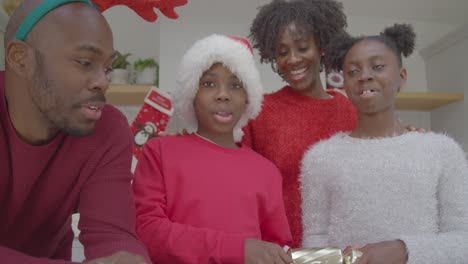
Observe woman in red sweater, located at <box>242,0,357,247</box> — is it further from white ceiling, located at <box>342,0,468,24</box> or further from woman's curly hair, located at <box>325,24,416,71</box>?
white ceiling, located at <box>342,0,468,24</box>

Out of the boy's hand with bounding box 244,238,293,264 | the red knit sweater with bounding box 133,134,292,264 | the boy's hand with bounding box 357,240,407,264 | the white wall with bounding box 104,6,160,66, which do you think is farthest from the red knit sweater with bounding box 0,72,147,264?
the white wall with bounding box 104,6,160,66

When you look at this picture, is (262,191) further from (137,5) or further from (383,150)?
(137,5)

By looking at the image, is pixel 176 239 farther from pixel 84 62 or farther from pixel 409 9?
pixel 409 9

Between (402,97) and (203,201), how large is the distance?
1975 millimetres

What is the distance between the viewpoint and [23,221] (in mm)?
917

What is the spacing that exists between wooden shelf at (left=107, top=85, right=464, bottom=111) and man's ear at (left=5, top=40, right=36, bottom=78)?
1651mm

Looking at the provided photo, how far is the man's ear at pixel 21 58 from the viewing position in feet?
2.83

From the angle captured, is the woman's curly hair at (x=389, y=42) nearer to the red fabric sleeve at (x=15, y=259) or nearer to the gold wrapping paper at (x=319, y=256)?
the gold wrapping paper at (x=319, y=256)

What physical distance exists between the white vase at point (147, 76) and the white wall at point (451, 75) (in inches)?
68.4

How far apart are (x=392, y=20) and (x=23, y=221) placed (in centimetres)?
266

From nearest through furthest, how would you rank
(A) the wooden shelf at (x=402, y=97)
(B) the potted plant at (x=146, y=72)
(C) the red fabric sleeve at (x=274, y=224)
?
(C) the red fabric sleeve at (x=274, y=224) < (A) the wooden shelf at (x=402, y=97) < (B) the potted plant at (x=146, y=72)

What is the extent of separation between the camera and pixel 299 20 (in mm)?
1401

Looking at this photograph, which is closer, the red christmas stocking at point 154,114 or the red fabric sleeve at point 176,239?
the red fabric sleeve at point 176,239

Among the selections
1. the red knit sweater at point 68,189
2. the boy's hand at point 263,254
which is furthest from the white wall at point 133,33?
the boy's hand at point 263,254
